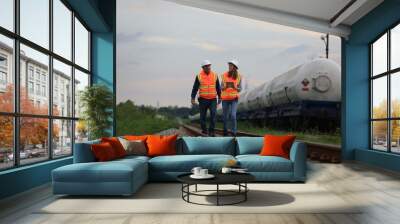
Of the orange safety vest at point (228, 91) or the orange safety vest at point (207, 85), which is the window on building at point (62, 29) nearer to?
the orange safety vest at point (207, 85)

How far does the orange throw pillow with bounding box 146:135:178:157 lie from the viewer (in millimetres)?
6586

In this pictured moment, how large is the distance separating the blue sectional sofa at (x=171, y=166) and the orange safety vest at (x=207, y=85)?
3.07m

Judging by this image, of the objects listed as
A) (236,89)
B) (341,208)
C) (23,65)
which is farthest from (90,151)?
(236,89)

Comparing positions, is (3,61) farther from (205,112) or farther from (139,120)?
(205,112)

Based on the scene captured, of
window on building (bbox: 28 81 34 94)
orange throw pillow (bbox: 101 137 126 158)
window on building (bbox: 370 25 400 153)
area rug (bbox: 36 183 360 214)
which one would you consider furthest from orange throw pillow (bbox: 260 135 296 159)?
window on building (bbox: 28 81 34 94)

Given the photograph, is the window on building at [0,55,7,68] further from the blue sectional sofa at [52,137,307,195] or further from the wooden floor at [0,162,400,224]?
the wooden floor at [0,162,400,224]

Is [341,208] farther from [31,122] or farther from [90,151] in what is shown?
[31,122]

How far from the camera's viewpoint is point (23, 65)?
5523 millimetres

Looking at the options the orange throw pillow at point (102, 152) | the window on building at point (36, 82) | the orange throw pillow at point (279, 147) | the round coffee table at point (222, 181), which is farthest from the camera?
the orange throw pillow at point (279, 147)

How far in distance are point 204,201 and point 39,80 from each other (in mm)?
3274

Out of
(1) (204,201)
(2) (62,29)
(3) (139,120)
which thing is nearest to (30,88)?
(2) (62,29)

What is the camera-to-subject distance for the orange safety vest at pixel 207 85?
9.86 m

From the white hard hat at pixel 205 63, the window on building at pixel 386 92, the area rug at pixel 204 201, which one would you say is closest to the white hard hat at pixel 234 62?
the white hard hat at pixel 205 63

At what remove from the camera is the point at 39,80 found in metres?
6.07
